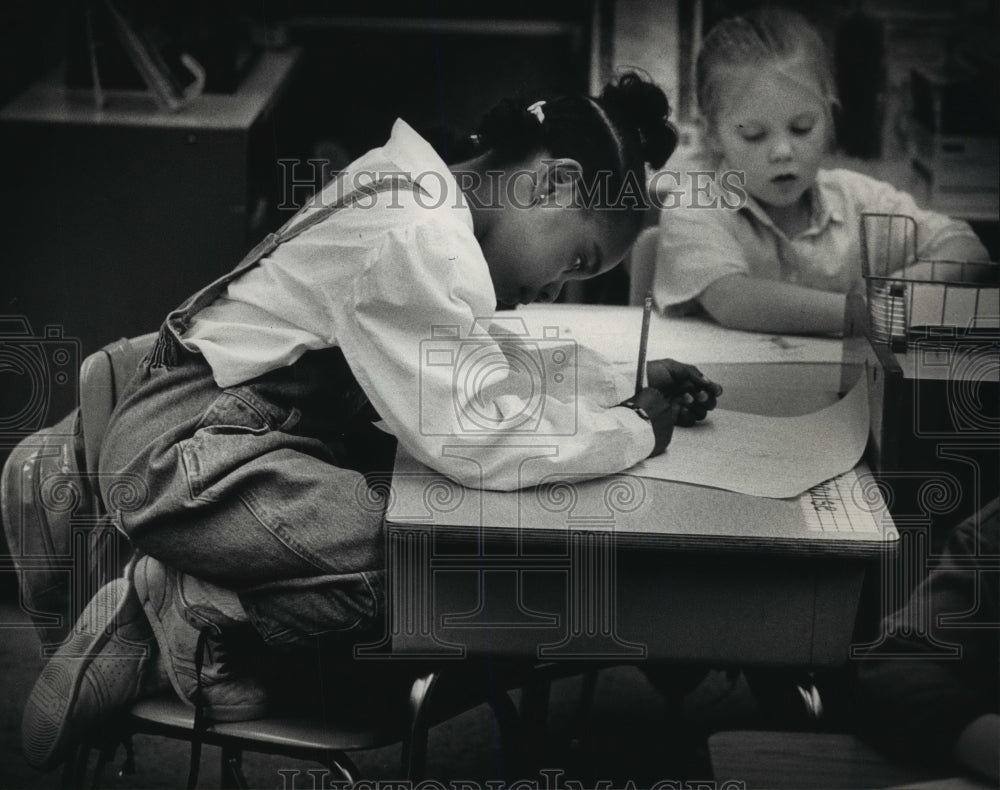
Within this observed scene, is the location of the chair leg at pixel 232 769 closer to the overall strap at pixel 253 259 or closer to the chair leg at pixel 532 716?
the chair leg at pixel 532 716

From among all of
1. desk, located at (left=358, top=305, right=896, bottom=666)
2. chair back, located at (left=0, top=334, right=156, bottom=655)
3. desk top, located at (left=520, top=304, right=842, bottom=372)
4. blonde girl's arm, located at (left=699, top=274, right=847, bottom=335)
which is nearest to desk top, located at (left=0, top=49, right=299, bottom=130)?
chair back, located at (left=0, top=334, right=156, bottom=655)

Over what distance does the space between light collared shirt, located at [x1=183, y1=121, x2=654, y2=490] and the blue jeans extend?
0.04 metres

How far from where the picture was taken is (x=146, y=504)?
1355 millimetres

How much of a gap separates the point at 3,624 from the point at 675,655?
1.22 metres

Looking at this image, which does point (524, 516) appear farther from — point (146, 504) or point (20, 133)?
point (20, 133)

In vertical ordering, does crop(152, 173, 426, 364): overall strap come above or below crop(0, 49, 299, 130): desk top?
below

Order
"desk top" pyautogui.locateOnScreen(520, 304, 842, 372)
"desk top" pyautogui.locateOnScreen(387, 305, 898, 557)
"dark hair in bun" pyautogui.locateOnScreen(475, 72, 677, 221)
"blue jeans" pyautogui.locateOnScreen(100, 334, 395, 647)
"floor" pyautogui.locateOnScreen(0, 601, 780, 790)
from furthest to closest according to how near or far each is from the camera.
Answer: "floor" pyautogui.locateOnScreen(0, 601, 780, 790)
"desk top" pyautogui.locateOnScreen(520, 304, 842, 372)
"dark hair in bun" pyautogui.locateOnScreen(475, 72, 677, 221)
"blue jeans" pyautogui.locateOnScreen(100, 334, 395, 647)
"desk top" pyautogui.locateOnScreen(387, 305, 898, 557)

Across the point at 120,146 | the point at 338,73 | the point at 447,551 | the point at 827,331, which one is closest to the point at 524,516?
the point at 447,551

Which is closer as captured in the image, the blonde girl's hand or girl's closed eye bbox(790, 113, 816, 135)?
the blonde girl's hand

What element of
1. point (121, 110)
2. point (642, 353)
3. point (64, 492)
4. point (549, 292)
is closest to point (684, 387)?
point (642, 353)

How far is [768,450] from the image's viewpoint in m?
1.41

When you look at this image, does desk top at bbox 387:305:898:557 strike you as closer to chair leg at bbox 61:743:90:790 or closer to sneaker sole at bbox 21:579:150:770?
sneaker sole at bbox 21:579:150:770

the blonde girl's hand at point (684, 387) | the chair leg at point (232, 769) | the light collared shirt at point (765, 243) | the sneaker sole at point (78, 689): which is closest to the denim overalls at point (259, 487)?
the sneaker sole at point (78, 689)

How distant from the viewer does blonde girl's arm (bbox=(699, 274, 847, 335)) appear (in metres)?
1.66
